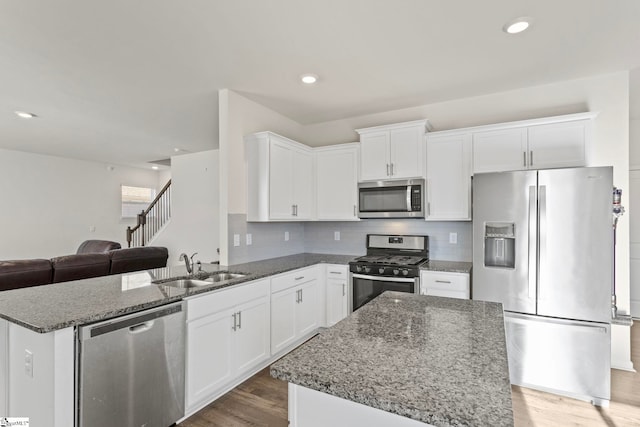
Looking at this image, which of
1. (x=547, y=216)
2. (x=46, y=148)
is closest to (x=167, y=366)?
(x=547, y=216)

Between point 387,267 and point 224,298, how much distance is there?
5.51 ft

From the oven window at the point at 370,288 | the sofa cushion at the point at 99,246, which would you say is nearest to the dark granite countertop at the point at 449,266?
the oven window at the point at 370,288

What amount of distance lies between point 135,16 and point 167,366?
7.46ft

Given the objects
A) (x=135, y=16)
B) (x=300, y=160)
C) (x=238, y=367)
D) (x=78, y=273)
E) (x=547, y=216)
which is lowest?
(x=238, y=367)

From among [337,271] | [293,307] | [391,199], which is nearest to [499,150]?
[391,199]

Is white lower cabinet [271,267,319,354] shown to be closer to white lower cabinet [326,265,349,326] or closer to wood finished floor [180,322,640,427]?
white lower cabinet [326,265,349,326]

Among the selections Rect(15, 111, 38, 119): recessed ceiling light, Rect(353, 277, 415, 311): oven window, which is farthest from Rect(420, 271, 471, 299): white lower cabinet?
Rect(15, 111, 38, 119): recessed ceiling light

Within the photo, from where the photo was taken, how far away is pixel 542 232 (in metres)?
2.54

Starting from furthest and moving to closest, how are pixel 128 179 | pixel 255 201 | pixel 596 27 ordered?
pixel 128 179 → pixel 255 201 → pixel 596 27

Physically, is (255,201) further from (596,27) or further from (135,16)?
(596,27)

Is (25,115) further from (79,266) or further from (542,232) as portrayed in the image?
(542,232)

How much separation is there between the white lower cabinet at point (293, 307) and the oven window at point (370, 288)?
48 cm

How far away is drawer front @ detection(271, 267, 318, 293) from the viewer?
3047 millimetres

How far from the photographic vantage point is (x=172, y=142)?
576 centimetres
